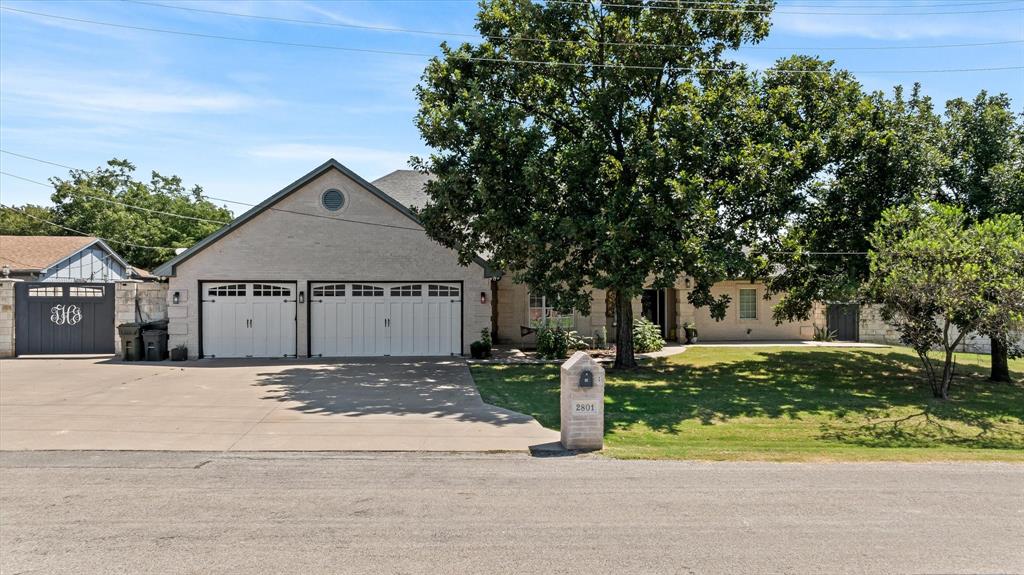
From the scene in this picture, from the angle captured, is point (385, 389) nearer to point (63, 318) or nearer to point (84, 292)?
point (84, 292)

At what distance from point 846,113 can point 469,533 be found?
14129 millimetres

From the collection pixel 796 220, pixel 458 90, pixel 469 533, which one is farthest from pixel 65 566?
pixel 796 220

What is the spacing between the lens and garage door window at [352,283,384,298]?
19.4 m

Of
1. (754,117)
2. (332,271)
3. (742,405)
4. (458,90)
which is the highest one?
(458,90)

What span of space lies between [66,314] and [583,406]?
58.6ft

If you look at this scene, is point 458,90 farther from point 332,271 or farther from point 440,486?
point 440,486

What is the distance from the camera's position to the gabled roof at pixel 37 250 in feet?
87.1

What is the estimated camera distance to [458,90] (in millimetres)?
15648

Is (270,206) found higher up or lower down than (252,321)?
higher up

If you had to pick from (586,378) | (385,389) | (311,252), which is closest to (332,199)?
(311,252)

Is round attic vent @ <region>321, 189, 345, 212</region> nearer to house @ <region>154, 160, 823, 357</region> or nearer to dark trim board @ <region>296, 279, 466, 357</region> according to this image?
house @ <region>154, 160, 823, 357</region>

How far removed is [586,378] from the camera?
8.59 meters

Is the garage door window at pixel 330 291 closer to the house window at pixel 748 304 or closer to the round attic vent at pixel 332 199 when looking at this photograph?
the round attic vent at pixel 332 199

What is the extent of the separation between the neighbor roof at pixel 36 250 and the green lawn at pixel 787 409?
864 inches
